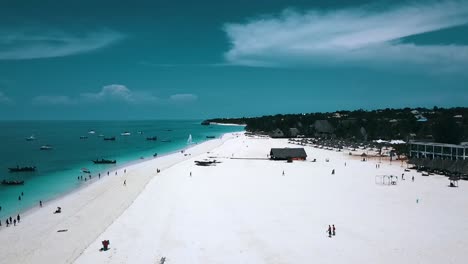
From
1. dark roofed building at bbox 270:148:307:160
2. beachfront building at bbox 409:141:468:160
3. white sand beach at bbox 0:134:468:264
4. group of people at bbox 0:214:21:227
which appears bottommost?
group of people at bbox 0:214:21:227

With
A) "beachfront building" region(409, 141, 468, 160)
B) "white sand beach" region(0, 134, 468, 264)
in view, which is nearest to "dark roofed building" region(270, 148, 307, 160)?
"beachfront building" region(409, 141, 468, 160)

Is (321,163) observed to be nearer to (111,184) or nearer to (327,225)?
(111,184)

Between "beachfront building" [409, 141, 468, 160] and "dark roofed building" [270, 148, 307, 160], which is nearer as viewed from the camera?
"beachfront building" [409, 141, 468, 160]

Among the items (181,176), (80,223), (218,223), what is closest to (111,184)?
(181,176)

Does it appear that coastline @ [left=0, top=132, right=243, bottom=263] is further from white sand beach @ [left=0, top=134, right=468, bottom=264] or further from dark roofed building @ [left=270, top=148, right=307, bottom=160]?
dark roofed building @ [left=270, top=148, right=307, bottom=160]

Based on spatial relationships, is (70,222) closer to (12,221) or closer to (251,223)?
(12,221)

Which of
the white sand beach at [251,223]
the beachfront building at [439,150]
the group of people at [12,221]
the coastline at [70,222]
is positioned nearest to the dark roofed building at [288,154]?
the beachfront building at [439,150]
